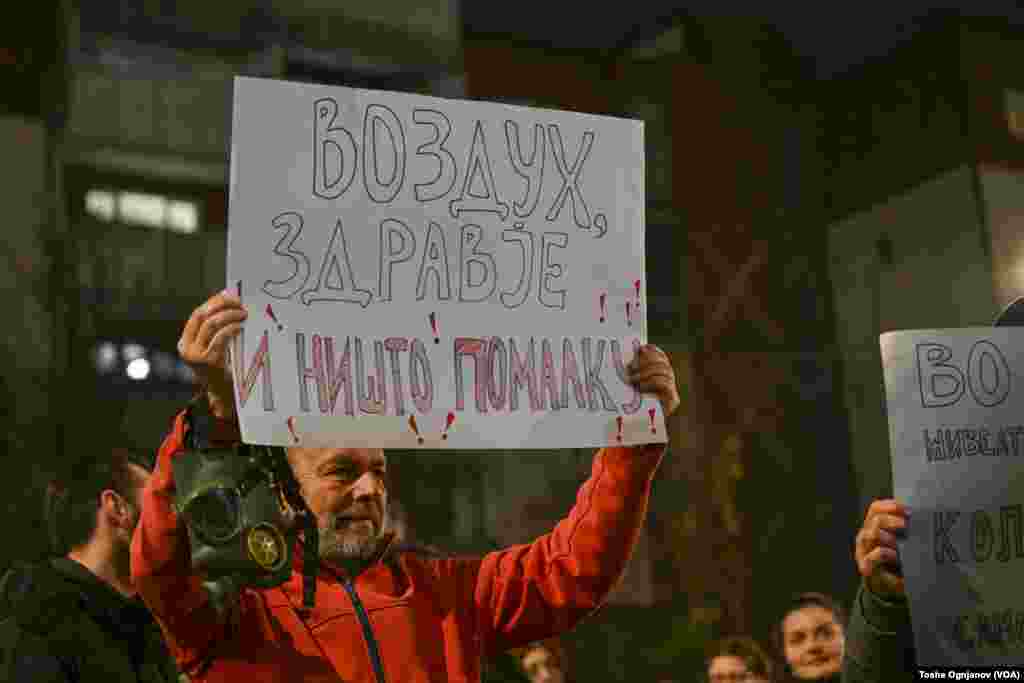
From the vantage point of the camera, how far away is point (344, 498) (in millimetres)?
1369

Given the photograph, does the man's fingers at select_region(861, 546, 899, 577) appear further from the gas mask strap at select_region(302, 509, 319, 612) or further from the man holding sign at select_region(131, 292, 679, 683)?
the gas mask strap at select_region(302, 509, 319, 612)

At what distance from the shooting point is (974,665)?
4.04ft

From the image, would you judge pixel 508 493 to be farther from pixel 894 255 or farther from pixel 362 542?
→ pixel 362 542

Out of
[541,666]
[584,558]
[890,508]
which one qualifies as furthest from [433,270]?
[541,666]

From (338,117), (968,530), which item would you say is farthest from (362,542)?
(968,530)

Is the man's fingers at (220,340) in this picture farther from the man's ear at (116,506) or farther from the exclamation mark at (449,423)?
the man's ear at (116,506)

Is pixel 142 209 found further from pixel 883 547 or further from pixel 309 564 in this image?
pixel 883 547

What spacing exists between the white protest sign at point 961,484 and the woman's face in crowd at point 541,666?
7.05 ft

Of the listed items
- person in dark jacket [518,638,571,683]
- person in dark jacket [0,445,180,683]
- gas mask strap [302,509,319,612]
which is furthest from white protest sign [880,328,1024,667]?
person in dark jacket [518,638,571,683]

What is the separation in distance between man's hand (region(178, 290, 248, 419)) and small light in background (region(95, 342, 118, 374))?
304cm

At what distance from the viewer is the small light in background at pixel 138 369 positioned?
4051mm

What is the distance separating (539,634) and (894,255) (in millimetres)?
3828

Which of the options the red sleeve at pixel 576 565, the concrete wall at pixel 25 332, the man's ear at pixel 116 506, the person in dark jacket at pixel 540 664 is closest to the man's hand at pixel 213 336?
the red sleeve at pixel 576 565

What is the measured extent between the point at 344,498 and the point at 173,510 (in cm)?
21
